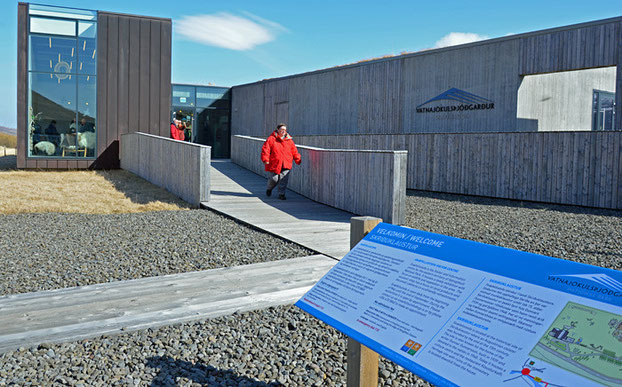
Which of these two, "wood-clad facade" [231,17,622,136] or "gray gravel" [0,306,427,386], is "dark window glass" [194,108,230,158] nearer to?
"wood-clad facade" [231,17,622,136]

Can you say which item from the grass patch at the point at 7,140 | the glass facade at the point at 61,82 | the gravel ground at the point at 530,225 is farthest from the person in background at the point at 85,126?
the grass patch at the point at 7,140

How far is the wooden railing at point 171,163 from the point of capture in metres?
11.2

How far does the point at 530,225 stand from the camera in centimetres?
1002

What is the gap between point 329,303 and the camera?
8.52 feet

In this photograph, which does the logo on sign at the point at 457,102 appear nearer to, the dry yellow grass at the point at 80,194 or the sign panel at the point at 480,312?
the dry yellow grass at the point at 80,194

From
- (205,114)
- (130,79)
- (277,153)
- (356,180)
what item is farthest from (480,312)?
(205,114)

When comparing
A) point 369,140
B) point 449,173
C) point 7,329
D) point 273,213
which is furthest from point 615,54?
point 7,329

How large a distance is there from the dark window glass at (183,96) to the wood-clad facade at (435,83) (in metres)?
4.32

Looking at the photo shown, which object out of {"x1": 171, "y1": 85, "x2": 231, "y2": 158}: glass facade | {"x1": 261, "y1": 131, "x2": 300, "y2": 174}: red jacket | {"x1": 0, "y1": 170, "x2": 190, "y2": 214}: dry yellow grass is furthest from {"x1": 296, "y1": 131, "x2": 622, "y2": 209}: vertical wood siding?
{"x1": 171, "y1": 85, "x2": 231, "y2": 158}: glass facade

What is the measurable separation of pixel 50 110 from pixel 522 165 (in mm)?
14734

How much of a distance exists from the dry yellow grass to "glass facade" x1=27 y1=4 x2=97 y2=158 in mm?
1439

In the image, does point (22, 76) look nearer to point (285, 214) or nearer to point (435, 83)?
point (285, 214)

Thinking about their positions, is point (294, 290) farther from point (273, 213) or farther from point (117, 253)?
point (273, 213)

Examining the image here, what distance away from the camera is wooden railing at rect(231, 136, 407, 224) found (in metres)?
9.21
